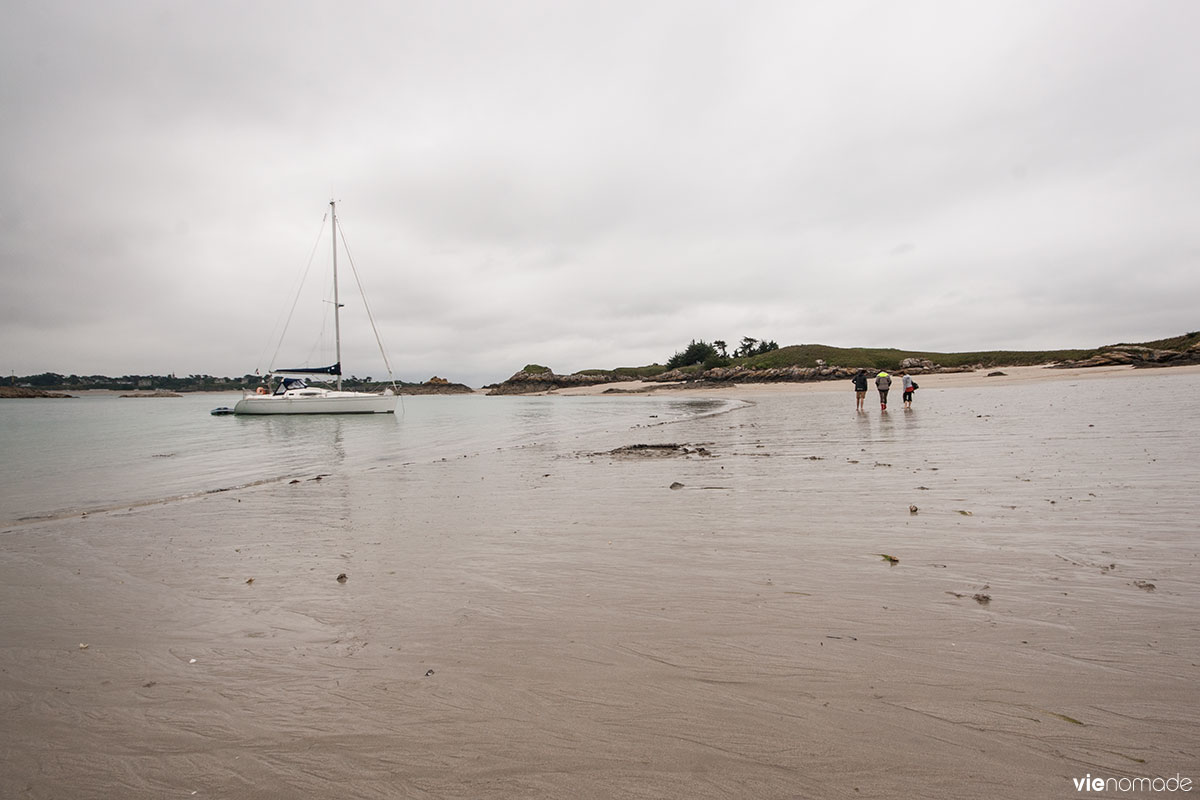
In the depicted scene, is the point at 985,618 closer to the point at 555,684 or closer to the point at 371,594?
the point at 555,684

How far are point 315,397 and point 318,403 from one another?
2.17ft

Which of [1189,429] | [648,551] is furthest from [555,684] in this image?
[1189,429]

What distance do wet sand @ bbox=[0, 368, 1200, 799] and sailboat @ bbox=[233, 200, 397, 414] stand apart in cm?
3593

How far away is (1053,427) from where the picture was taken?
1501 centimetres

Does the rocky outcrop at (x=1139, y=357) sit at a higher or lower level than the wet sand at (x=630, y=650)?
higher

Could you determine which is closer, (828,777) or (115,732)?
(828,777)

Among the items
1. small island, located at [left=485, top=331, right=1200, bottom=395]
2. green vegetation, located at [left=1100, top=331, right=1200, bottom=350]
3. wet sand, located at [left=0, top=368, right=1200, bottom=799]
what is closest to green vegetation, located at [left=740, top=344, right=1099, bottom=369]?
small island, located at [left=485, top=331, right=1200, bottom=395]

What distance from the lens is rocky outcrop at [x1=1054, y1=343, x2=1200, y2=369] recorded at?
46.0 metres

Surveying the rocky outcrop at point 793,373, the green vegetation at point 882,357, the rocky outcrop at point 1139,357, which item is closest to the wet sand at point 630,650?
the rocky outcrop at point 1139,357

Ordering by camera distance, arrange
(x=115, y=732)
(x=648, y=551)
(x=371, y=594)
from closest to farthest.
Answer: (x=115, y=732) < (x=371, y=594) < (x=648, y=551)

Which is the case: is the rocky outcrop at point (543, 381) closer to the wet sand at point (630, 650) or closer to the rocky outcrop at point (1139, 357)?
the rocky outcrop at point (1139, 357)

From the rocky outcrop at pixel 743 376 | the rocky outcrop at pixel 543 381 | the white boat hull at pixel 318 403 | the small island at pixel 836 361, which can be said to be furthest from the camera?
the rocky outcrop at pixel 543 381

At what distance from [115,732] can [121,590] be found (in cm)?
329

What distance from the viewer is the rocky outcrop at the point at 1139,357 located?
46031mm
